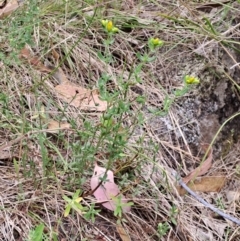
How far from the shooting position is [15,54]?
5.90 feet

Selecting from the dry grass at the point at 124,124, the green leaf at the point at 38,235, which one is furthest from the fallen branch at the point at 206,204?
the green leaf at the point at 38,235

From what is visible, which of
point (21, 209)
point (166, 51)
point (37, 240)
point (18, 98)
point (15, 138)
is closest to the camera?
point (37, 240)

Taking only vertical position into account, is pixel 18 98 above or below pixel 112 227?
above

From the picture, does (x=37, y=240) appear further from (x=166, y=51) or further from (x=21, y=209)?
(x=166, y=51)

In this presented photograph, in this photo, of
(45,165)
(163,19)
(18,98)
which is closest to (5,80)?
(18,98)

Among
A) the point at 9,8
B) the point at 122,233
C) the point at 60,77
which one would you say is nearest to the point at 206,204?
the point at 122,233

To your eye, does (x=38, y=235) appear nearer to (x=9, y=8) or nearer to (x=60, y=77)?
(x=60, y=77)

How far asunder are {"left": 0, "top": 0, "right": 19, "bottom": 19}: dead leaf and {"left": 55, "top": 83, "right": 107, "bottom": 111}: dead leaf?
1.30ft

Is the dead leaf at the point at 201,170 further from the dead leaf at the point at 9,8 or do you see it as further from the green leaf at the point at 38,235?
the dead leaf at the point at 9,8

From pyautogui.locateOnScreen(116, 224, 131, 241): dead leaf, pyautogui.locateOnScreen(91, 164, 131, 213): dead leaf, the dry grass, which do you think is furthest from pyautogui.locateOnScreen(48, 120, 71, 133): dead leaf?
pyautogui.locateOnScreen(116, 224, 131, 241): dead leaf

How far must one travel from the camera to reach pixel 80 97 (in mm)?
1953

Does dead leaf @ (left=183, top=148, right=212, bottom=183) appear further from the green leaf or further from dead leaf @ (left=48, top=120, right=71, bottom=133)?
the green leaf

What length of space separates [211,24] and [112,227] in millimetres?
994

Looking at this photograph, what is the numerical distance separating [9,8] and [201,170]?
95 centimetres
